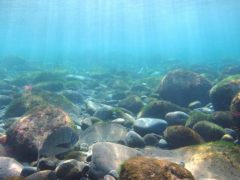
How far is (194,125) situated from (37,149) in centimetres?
487

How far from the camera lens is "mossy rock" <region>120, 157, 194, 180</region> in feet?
15.0

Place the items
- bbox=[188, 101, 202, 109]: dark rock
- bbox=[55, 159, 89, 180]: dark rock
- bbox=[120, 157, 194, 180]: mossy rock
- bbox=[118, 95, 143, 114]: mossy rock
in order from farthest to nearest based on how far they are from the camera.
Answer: bbox=[118, 95, 143, 114]: mossy rock
bbox=[188, 101, 202, 109]: dark rock
bbox=[55, 159, 89, 180]: dark rock
bbox=[120, 157, 194, 180]: mossy rock

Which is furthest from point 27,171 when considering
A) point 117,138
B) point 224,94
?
point 224,94

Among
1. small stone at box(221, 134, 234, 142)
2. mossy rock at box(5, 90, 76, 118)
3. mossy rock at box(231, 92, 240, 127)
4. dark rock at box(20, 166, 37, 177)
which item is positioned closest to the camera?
dark rock at box(20, 166, 37, 177)

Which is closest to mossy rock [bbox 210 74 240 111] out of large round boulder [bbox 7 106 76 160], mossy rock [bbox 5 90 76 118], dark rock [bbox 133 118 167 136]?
dark rock [bbox 133 118 167 136]

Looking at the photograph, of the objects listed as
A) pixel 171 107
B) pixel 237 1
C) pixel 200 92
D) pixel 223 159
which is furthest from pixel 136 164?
pixel 237 1

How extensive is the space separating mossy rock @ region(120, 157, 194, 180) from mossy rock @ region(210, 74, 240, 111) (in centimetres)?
732

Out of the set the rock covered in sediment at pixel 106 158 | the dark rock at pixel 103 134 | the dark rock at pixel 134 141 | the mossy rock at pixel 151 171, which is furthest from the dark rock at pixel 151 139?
the mossy rock at pixel 151 171

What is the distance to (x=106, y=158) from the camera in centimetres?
614

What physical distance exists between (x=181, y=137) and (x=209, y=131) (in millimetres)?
1202

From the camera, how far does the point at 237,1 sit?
5012cm

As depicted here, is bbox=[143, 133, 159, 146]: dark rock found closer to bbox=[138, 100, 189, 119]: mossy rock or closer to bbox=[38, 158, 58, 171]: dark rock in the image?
bbox=[138, 100, 189, 119]: mossy rock

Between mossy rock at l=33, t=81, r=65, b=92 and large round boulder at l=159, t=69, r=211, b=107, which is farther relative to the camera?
mossy rock at l=33, t=81, r=65, b=92

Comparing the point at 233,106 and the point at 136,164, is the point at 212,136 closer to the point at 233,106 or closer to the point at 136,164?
the point at 233,106
